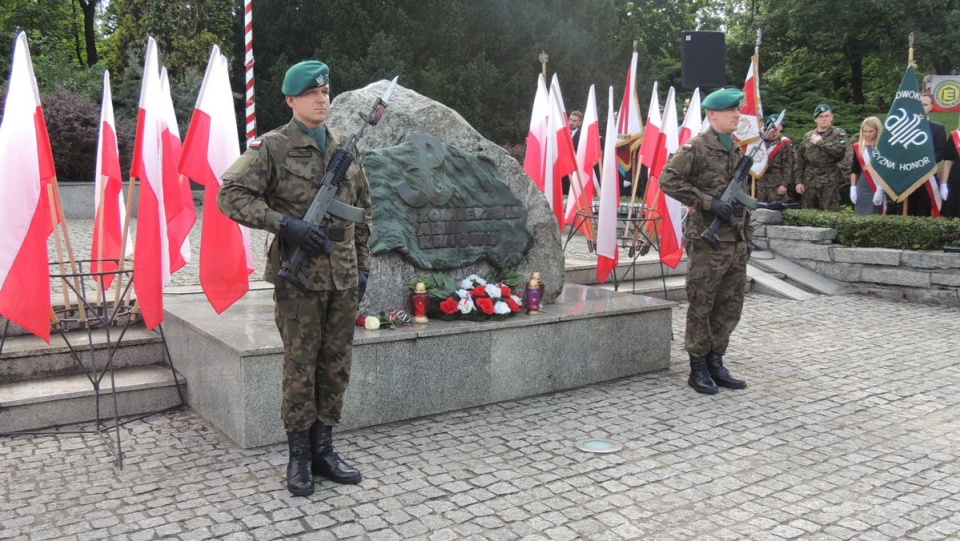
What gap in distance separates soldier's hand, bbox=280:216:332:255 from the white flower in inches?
70.5

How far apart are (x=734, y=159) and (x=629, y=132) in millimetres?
5650

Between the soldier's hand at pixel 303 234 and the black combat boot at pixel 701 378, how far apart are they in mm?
3171

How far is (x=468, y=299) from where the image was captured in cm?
562

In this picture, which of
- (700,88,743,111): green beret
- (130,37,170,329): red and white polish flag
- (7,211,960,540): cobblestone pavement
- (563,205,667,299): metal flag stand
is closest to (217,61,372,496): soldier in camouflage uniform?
(7,211,960,540): cobblestone pavement

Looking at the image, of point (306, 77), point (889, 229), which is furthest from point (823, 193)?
point (306, 77)

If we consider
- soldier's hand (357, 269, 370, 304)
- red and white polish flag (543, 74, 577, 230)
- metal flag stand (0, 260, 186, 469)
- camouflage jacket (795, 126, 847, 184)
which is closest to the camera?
soldier's hand (357, 269, 370, 304)

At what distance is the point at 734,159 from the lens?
5.94m

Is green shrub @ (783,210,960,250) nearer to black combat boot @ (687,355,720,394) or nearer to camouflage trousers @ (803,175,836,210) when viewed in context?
camouflage trousers @ (803,175,836,210)

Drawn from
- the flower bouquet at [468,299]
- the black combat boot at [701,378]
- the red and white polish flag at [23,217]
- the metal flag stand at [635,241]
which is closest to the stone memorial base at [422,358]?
the flower bouquet at [468,299]

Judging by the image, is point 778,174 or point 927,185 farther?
point 778,174

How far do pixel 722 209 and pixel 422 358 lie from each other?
222 cm

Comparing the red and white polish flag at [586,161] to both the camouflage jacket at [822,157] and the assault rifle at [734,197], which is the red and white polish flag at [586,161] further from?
the assault rifle at [734,197]

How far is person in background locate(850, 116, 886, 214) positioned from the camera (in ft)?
34.7

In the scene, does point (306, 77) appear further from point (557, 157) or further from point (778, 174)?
point (778, 174)
